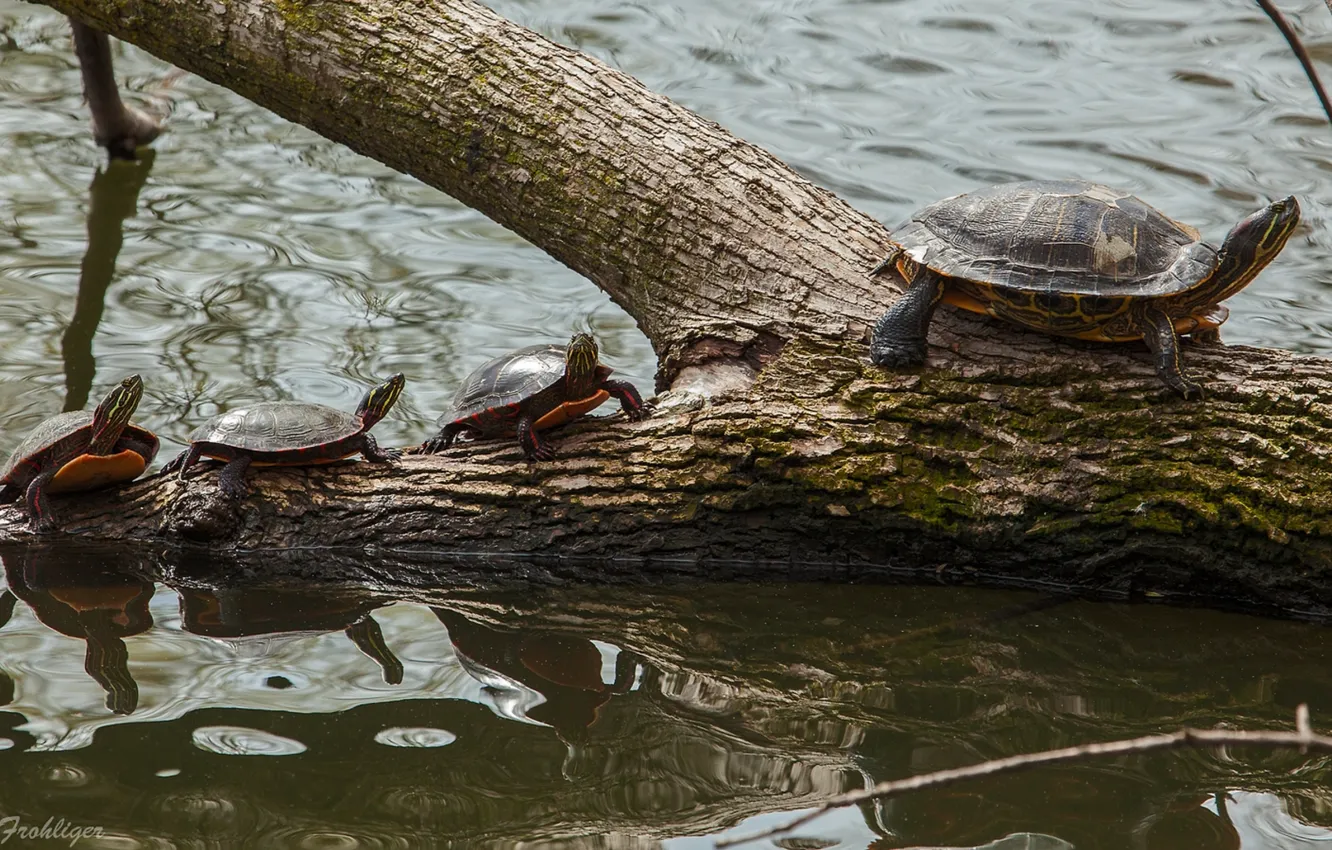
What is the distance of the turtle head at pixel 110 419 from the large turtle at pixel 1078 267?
8.33 feet

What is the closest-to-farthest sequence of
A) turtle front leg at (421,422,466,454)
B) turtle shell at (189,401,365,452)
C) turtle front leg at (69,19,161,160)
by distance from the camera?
turtle shell at (189,401,365,452)
turtle front leg at (421,422,466,454)
turtle front leg at (69,19,161,160)

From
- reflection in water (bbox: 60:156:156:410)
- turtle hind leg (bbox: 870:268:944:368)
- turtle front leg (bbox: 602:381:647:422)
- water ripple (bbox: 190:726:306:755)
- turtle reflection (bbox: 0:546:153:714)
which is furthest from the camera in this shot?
reflection in water (bbox: 60:156:156:410)

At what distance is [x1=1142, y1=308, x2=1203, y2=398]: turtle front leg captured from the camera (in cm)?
396

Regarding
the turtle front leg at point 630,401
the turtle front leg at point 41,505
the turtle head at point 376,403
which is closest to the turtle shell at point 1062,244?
the turtle front leg at point 630,401

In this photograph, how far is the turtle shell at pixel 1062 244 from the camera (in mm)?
3967

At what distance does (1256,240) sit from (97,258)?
5777 mm

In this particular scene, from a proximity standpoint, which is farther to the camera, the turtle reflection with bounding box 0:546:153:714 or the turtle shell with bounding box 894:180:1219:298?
the turtle shell with bounding box 894:180:1219:298

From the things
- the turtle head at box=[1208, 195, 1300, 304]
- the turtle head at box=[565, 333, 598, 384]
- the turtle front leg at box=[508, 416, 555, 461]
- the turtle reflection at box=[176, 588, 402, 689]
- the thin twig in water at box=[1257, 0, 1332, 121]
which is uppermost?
the thin twig in water at box=[1257, 0, 1332, 121]

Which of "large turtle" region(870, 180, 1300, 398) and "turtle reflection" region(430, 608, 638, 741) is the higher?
"large turtle" region(870, 180, 1300, 398)

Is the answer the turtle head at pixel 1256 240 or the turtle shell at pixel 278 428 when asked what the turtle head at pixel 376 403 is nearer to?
the turtle shell at pixel 278 428

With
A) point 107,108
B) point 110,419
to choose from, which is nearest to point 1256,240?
point 110,419

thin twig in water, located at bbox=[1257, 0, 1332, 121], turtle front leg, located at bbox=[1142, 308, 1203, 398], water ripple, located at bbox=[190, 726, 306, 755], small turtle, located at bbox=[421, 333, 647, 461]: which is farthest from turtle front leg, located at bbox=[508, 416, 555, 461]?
thin twig in water, located at bbox=[1257, 0, 1332, 121]

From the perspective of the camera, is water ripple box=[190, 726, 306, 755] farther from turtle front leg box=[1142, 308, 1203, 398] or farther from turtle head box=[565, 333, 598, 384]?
turtle front leg box=[1142, 308, 1203, 398]

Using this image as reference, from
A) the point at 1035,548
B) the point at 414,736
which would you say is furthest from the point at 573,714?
the point at 1035,548
